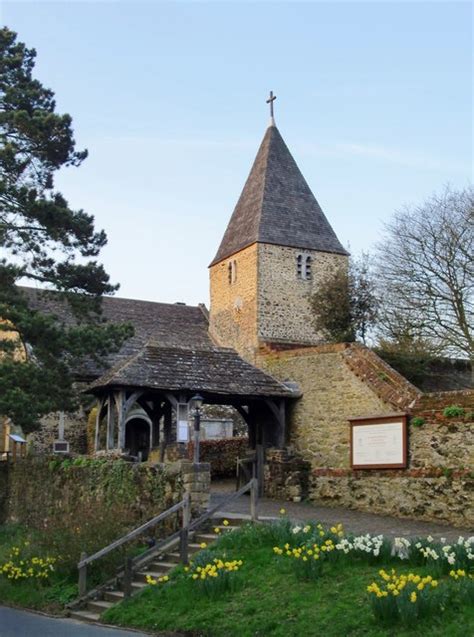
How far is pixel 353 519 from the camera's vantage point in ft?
56.0

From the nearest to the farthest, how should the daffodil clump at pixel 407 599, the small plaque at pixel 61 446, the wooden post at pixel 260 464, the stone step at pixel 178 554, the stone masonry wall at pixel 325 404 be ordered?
the daffodil clump at pixel 407 599, the stone step at pixel 178 554, the stone masonry wall at pixel 325 404, the wooden post at pixel 260 464, the small plaque at pixel 61 446

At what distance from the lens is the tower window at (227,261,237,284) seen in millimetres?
34125

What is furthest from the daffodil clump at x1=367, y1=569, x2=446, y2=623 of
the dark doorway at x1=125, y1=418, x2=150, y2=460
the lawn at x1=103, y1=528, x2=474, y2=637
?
the dark doorway at x1=125, y1=418, x2=150, y2=460

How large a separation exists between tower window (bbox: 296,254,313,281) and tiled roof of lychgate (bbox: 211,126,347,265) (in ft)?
1.53

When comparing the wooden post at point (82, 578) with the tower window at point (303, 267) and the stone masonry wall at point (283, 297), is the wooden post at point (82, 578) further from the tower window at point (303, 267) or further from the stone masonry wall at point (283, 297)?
the tower window at point (303, 267)

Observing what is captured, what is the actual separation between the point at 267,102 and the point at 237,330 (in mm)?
11547

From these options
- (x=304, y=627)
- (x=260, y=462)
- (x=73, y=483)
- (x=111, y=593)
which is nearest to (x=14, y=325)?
(x=73, y=483)

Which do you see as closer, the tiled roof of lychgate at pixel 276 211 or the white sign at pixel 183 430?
the white sign at pixel 183 430

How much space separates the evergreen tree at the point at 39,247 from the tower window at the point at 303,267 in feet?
36.6

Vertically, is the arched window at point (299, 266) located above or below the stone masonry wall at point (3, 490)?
above

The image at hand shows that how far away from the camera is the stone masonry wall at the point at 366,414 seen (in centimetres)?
1662

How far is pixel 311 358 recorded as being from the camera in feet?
75.1

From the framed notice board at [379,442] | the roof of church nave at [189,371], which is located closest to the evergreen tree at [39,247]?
the roof of church nave at [189,371]

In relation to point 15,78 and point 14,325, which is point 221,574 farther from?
point 15,78
